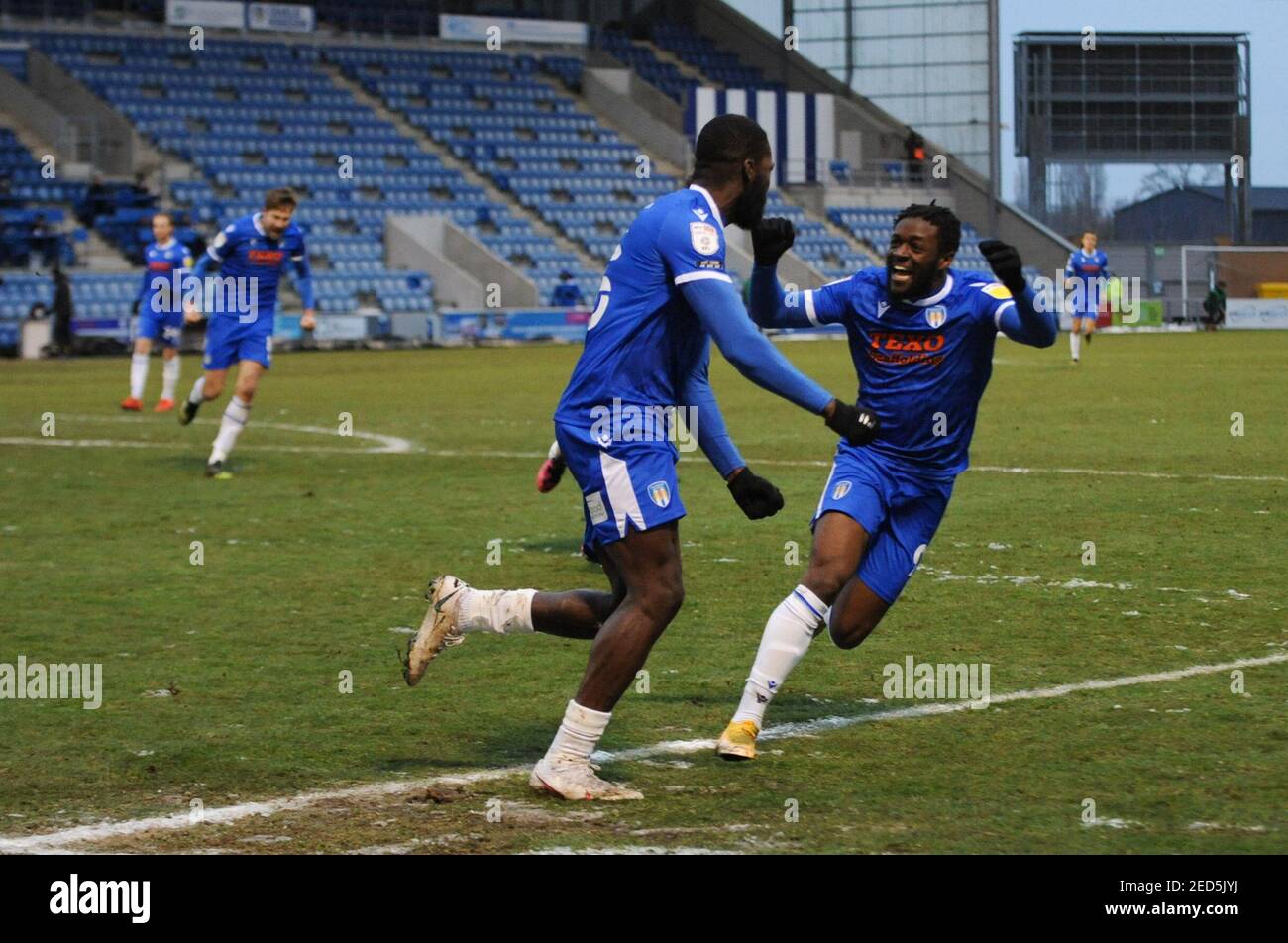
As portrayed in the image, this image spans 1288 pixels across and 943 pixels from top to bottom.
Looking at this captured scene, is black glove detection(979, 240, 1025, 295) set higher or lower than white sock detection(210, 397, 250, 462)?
higher

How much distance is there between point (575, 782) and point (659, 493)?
0.90 meters

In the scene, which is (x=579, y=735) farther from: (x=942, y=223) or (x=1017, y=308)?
(x=942, y=223)

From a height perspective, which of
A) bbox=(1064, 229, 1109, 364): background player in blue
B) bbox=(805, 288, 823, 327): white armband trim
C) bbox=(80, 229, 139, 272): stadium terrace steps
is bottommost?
bbox=(805, 288, 823, 327): white armband trim

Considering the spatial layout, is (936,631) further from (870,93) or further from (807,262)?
(870,93)

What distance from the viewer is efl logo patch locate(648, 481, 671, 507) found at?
18.5 feet

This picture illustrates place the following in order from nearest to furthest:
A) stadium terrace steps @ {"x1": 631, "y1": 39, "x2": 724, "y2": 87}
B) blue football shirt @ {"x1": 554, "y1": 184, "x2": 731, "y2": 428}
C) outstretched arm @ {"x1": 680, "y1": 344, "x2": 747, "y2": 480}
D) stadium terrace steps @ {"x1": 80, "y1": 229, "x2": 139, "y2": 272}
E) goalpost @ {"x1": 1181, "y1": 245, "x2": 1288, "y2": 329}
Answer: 1. blue football shirt @ {"x1": 554, "y1": 184, "x2": 731, "y2": 428}
2. outstretched arm @ {"x1": 680, "y1": 344, "x2": 747, "y2": 480}
3. stadium terrace steps @ {"x1": 80, "y1": 229, "x2": 139, "y2": 272}
4. goalpost @ {"x1": 1181, "y1": 245, "x2": 1288, "y2": 329}
5. stadium terrace steps @ {"x1": 631, "y1": 39, "x2": 724, "y2": 87}

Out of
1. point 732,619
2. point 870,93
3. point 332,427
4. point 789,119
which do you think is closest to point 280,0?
point 789,119

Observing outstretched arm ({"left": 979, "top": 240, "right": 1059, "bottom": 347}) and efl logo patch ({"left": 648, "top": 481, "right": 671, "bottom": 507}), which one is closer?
efl logo patch ({"left": 648, "top": 481, "right": 671, "bottom": 507})

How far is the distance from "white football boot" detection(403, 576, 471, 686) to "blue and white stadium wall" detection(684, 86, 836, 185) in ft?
163

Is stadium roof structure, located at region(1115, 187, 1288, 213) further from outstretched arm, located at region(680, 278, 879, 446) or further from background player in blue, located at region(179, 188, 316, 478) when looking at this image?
outstretched arm, located at region(680, 278, 879, 446)

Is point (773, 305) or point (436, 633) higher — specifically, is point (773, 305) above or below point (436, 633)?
above

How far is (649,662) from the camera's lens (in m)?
7.67

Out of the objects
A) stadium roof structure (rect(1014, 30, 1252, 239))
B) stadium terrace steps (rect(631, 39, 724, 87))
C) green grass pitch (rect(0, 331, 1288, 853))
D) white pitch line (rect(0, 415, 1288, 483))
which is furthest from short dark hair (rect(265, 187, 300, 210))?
stadium roof structure (rect(1014, 30, 1252, 239))

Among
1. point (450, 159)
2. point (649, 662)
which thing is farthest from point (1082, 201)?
point (649, 662)
